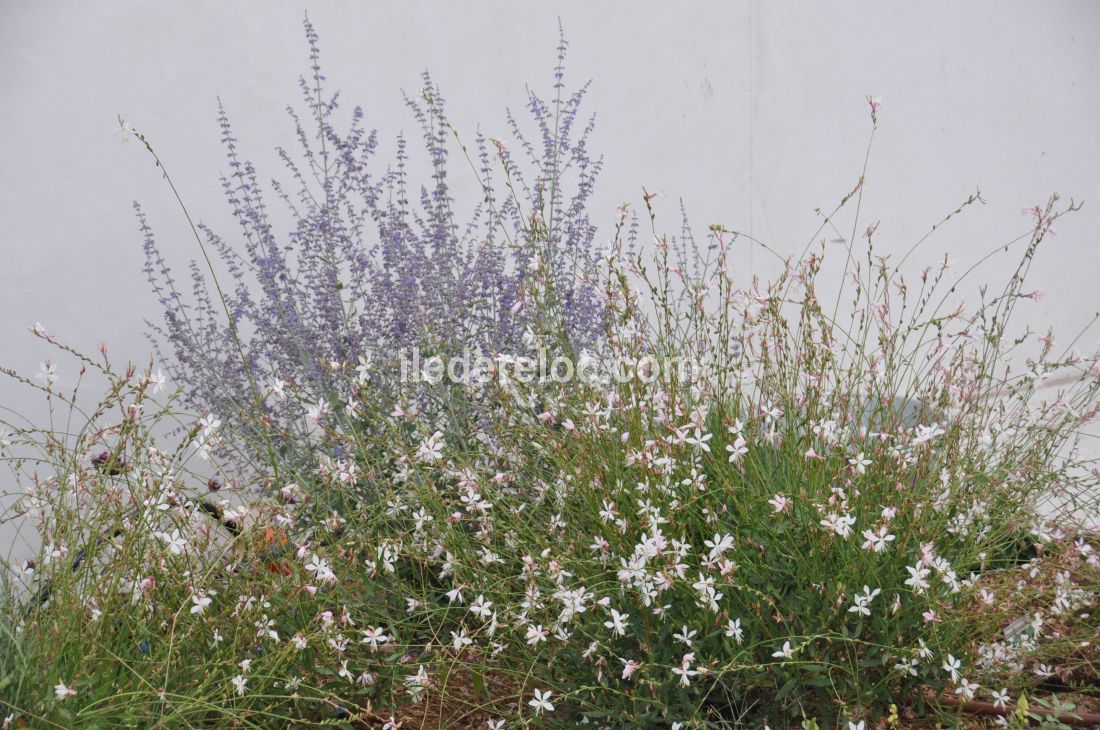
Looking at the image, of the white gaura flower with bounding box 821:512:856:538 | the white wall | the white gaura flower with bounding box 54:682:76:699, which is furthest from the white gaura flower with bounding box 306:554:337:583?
the white wall

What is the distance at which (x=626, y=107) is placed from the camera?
514cm

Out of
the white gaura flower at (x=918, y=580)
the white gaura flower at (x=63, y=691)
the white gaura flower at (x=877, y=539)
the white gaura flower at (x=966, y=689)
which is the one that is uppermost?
the white gaura flower at (x=877, y=539)

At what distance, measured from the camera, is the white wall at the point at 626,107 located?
3.77 m

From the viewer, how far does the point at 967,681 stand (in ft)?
7.19

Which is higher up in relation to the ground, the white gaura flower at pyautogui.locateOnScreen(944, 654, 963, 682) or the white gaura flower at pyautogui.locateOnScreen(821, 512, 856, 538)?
the white gaura flower at pyautogui.locateOnScreen(821, 512, 856, 538)

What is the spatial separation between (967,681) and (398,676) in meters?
1.25

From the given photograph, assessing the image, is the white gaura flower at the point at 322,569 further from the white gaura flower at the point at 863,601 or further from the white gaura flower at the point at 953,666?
the white gaura flower at the point at 953,666

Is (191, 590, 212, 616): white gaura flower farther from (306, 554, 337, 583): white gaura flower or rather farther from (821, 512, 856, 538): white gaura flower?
(821, 512, 856, 538): white gaura flower

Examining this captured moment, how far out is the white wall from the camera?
12.4ft

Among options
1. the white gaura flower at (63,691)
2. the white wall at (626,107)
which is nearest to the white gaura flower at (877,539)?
the white gaura flower at (63,691)

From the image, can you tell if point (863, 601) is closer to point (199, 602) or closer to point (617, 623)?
point (617, 623)

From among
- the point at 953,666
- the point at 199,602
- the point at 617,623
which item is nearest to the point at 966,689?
the point at 953,666

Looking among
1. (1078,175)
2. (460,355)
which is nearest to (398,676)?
(460,355)

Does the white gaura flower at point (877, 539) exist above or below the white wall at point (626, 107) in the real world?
below
